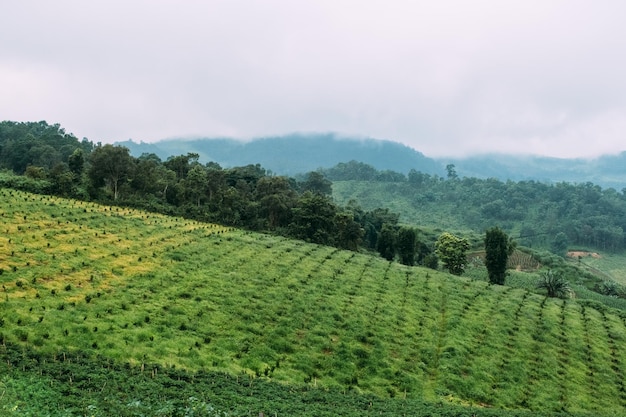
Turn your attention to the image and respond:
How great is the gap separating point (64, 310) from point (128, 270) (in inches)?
458

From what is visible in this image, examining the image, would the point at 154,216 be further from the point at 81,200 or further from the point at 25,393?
the point at 25,393

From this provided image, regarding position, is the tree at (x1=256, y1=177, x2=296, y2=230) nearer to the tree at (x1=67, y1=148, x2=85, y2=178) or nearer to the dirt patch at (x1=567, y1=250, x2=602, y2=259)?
the tree at (x1=67, y1=148, x2=85, y2=178)

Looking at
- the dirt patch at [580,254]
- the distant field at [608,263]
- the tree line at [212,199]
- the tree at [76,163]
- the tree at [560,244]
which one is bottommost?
the distant field at [608,263]

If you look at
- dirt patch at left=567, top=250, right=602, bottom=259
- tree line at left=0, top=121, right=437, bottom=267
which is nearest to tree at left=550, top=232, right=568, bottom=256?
dirt patch at left=567, top=250, right=602, bottom=259

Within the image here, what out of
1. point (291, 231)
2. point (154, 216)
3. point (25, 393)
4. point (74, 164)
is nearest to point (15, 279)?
point (25, 393)

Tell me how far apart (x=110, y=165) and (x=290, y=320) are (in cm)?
5442

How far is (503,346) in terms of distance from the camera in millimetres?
42875

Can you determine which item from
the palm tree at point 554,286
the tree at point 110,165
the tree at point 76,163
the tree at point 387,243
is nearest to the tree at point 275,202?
the tree at point 387,243

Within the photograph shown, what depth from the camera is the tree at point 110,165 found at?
8069cm

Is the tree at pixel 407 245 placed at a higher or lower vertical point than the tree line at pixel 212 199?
lower

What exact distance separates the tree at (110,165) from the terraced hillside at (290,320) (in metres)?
20.7

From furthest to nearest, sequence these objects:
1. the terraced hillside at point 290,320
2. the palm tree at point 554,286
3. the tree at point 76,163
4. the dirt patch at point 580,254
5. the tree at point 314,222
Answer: the dirt patch at point 580,254 < the tree at point 76,163 < the tree at point 314,222 < the palm tree at point 554,286 < the terraced hillside at point 290,320

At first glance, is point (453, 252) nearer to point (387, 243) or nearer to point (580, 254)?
point (387, 243)

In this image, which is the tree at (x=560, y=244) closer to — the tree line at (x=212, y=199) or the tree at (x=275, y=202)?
the tree line at (x=212, y=199)
